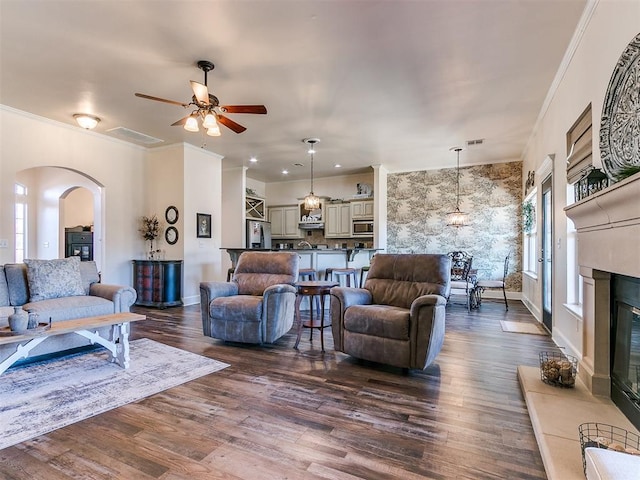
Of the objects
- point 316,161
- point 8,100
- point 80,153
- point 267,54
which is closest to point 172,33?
point 267,54

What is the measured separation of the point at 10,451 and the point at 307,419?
163 centimetres

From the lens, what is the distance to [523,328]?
466cm

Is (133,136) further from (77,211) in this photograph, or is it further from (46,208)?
(77,211)

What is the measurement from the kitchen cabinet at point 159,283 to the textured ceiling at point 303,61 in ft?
7.41

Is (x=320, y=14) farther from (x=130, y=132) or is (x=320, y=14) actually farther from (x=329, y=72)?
(x=130, y=132)

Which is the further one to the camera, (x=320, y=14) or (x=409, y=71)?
(x=409, y=71)

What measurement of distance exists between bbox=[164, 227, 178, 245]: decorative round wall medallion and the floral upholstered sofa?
Answer: 231 cm

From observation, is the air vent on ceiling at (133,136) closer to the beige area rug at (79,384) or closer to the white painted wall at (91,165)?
the white painted wall at (91,165)

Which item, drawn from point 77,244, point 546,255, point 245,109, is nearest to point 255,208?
point 77,244

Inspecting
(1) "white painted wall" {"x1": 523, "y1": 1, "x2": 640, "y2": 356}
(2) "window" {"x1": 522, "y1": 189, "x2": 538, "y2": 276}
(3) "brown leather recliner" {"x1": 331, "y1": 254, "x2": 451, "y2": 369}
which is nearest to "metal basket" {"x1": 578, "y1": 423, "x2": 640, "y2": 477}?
(1) "white painted wall" {"x1": 523, "y1": 1, "x2": 640, "y2": 356}

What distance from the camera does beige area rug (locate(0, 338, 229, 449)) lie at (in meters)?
2.19

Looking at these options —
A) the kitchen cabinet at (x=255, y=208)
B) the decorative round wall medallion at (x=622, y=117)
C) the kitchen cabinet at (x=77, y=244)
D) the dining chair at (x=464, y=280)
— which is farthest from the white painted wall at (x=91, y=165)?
the decorative round wall medallion at (x=622, y=117)

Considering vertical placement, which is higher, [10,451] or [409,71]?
[409,71]

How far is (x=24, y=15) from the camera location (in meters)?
2.77
